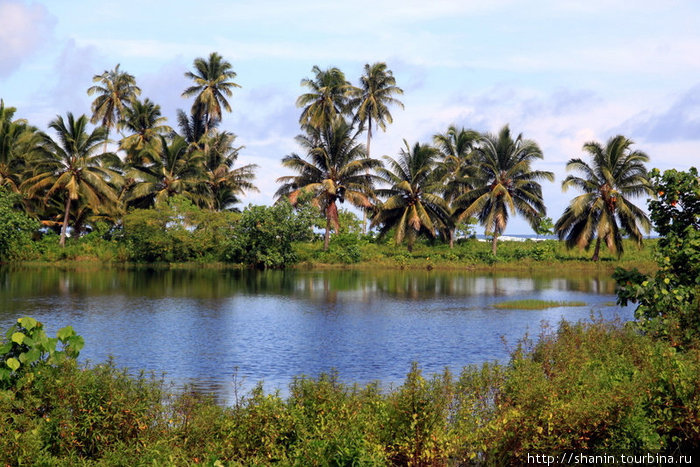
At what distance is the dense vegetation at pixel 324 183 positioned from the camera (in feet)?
188

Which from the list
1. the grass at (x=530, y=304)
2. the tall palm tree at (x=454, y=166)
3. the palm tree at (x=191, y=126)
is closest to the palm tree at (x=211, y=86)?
the palm tree at (x=191, y=126)

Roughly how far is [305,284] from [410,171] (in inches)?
808

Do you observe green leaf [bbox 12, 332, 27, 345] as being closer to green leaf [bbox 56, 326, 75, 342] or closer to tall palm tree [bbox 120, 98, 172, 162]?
green leaf [bbox 56, 326, 75, 342]

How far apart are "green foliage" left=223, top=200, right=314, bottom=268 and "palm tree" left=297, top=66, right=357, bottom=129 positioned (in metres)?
12.3

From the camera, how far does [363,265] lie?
61500 mm

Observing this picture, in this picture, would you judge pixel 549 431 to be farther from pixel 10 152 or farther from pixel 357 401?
pixel 10 152

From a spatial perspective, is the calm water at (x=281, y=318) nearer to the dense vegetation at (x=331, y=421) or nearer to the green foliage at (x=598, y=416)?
the dense vegetation at (x=331, y=421)

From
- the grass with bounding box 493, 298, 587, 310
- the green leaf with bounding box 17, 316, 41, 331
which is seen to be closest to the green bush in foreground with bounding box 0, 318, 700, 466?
the green leaf with bounding box 17, 316, 41, 331

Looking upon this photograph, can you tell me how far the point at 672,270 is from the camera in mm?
13625

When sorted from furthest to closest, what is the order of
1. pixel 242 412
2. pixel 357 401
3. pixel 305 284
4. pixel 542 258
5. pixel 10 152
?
1. pixel 542 258
2. pixel 10 152
3. pixel 305 284
4. pixel 357 401
5. pixel 242 412

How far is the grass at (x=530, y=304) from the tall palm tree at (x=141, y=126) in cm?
4454

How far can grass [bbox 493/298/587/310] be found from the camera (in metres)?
32.6

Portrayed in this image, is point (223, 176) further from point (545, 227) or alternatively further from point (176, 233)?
point (545, 227)

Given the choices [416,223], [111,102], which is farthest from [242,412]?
[111,102]
